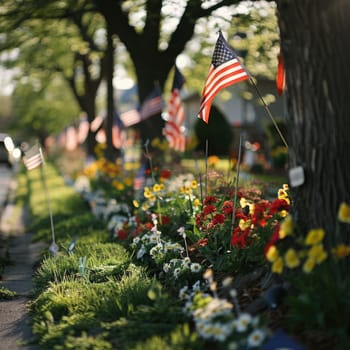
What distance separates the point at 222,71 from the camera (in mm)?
7781

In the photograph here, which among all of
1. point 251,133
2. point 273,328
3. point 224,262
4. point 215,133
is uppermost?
point 273,328

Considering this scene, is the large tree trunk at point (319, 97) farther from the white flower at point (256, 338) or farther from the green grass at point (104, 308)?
the green grass at point (104, 308)

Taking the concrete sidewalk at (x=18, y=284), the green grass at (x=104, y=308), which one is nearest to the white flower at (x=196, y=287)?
the green grass at (x=104, y=308)

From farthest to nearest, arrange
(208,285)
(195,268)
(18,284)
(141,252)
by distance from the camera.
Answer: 1. (18,284)
2. (141,252)
3. (195,268)
4. (208,285)

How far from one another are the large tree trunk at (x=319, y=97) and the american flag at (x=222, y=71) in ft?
6.49

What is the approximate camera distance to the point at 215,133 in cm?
2992

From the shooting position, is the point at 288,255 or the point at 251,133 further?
the point at 251,133

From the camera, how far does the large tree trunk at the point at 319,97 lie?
528 cm

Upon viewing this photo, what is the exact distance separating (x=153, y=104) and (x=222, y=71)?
773 centimetres

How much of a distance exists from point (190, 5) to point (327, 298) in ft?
34.0

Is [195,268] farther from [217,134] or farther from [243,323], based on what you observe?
[217,134]

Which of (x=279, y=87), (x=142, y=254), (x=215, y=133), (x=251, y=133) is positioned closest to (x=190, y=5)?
(x=279, y=87)

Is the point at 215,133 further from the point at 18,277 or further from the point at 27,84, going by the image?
the point at 18,277

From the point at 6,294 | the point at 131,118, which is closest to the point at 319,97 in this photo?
the point at 6,294
